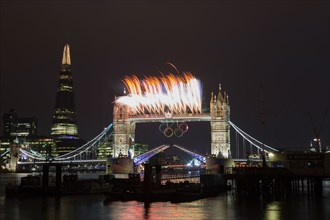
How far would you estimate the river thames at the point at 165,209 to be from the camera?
5794 centimetres

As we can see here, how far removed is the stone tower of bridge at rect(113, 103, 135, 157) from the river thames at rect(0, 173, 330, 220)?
278ft

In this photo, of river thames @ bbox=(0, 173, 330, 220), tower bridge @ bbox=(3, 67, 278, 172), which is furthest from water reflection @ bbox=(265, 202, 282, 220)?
tower bridge @ bbox=(3, 67, 278, 172)

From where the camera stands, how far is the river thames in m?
57.9

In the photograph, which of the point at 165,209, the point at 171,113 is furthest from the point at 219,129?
the point at 165,209

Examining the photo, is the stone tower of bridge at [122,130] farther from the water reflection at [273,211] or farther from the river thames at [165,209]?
the water reflection at [273,211]

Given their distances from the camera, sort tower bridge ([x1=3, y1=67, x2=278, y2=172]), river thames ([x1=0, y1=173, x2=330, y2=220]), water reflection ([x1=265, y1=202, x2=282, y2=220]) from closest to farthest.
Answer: water reflection ([x1=265, y1=202, x2=282, y2=220])
river thames ([x1=0, y1=173, x2=330, y2=220])
tower bridge ([x1=3, y1=67, x2=278, y2=172])

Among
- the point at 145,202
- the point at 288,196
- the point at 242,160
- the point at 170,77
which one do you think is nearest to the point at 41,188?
the point at 145,202

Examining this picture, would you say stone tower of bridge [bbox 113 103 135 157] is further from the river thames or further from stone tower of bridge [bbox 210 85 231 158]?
the river thames

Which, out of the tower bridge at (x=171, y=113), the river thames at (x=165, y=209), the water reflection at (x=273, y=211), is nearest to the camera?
the water reflection at (x=273, y=211)

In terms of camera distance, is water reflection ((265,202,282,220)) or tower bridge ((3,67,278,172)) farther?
tower bridge ((3,67,278,172))

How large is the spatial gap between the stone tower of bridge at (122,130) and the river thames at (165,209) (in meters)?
84.7

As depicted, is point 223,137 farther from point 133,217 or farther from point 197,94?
point 133,217

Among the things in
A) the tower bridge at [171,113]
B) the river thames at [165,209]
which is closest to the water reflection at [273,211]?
the river thames at [165,209]

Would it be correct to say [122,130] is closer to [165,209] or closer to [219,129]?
[219,129]
